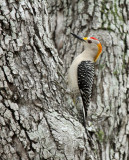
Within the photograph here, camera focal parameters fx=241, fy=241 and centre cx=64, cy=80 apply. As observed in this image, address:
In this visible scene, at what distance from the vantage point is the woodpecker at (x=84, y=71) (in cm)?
415

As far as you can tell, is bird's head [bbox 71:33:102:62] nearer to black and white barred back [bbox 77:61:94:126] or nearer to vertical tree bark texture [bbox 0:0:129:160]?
black and white barred back [bbox 77:61:94:126]

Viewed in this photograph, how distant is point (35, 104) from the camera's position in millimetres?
2699

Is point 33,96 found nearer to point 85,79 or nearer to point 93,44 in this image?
point 85,79

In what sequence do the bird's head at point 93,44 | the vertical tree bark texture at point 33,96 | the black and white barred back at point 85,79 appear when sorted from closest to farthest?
the vertical tree bark texture at point 33,96
the black and white barred back at point 85,79
the bird's head at point 93,44

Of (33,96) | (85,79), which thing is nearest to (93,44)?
(85,79)

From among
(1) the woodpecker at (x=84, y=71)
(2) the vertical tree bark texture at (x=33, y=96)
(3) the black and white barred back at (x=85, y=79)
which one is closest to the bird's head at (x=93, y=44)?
(1) the woodpecker at (x=84, y=71)

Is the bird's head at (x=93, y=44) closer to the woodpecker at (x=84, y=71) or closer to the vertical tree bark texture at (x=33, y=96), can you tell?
the woodpecker at (x=84, y=71)

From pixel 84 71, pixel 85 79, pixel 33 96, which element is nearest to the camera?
pixel 33 96

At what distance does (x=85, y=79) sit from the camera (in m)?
4.26

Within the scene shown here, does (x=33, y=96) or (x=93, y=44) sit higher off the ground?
(x=93, y=44)

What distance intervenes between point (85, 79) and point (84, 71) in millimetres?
197

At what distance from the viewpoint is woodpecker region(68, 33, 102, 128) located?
4.15 metres

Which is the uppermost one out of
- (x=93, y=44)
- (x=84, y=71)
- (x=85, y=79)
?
(x=93, y=44)

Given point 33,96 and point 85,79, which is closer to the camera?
point 33,96
